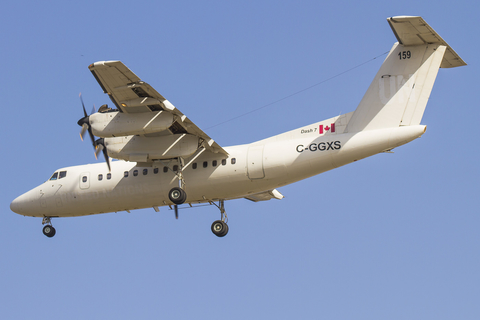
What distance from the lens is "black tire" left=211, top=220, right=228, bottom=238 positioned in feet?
81.6

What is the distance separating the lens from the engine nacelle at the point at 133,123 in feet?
69.8

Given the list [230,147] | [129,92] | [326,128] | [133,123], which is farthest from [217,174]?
[129,92]

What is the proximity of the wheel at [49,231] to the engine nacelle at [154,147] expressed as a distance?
20.6 feet

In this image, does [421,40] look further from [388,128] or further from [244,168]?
[244,168]

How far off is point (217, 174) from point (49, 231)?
900 cm

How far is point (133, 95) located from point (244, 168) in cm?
486

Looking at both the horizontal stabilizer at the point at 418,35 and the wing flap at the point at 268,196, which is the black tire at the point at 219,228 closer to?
the wing flap at the point at 268,196

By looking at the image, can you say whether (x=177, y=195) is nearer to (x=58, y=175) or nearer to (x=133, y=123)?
(x=133, y=123)

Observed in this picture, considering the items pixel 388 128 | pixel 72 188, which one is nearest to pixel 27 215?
pixel 72 188

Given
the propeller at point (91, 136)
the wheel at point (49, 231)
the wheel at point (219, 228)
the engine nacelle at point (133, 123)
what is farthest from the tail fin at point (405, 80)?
the wheel at point (49, 231)

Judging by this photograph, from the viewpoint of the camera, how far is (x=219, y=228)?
24.9 m

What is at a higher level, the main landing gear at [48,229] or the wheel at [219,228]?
the wheel at [219,228]

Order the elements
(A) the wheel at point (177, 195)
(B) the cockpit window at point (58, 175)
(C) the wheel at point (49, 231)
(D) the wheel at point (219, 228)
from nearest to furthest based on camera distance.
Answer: (A) the wheel at point (177, 195) < (D) the wheel at point (219, 228) < (B) the cockpit window at point (58, 175) < (C) the wheel at point (49, 231)

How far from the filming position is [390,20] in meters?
19.6
